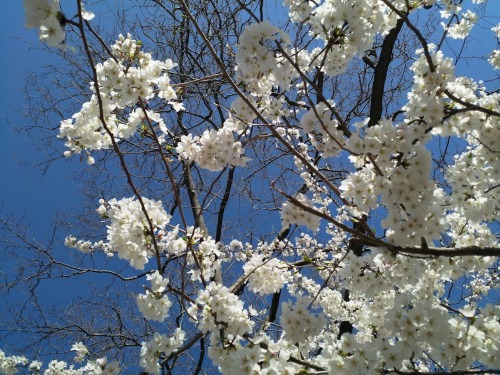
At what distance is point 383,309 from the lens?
375 centimetres

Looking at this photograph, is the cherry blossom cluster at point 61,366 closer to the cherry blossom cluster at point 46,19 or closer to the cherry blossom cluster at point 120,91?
the cherry blossom cluster at point 120,91

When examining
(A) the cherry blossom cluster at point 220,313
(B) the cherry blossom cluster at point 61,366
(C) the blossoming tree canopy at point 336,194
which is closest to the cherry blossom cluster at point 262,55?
(C) the blossoming tree canopy at point 336,194

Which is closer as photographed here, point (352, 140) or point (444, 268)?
point (352, 140)

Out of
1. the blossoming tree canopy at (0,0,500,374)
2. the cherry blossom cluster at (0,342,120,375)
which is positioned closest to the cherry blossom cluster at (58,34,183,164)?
the blossoming tree canopy at (0,0,500,374)

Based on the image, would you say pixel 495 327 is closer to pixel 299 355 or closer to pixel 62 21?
pixel 299 355

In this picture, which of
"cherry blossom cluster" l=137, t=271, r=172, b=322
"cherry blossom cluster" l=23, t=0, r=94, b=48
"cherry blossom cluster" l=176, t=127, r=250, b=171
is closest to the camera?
"cherry blossom cluster" l=23, t=0, r=94, b=48

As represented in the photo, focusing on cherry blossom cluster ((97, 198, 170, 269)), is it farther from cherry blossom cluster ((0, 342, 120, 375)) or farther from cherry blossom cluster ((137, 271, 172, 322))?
cherry blossom cluster ((0, 342, 120, 375))

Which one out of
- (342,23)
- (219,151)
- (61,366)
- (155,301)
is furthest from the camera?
(61,366)

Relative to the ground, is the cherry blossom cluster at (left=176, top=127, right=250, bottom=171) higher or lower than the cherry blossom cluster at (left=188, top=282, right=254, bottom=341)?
higher

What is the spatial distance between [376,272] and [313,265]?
58 cm

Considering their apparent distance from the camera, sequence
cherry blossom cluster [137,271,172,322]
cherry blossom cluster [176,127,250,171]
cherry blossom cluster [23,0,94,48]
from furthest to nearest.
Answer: cherry blossom cluster [176,127,250,171] → cherry blossom cluster [137,271,172,322] → cherry blossom cluster [23,0,94,48]

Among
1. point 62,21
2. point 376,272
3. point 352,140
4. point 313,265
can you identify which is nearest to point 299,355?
point 313,265

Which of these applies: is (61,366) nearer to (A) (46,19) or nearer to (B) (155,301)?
(B) (155,301)

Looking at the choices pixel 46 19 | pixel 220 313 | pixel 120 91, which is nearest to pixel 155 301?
pixel 220 313
